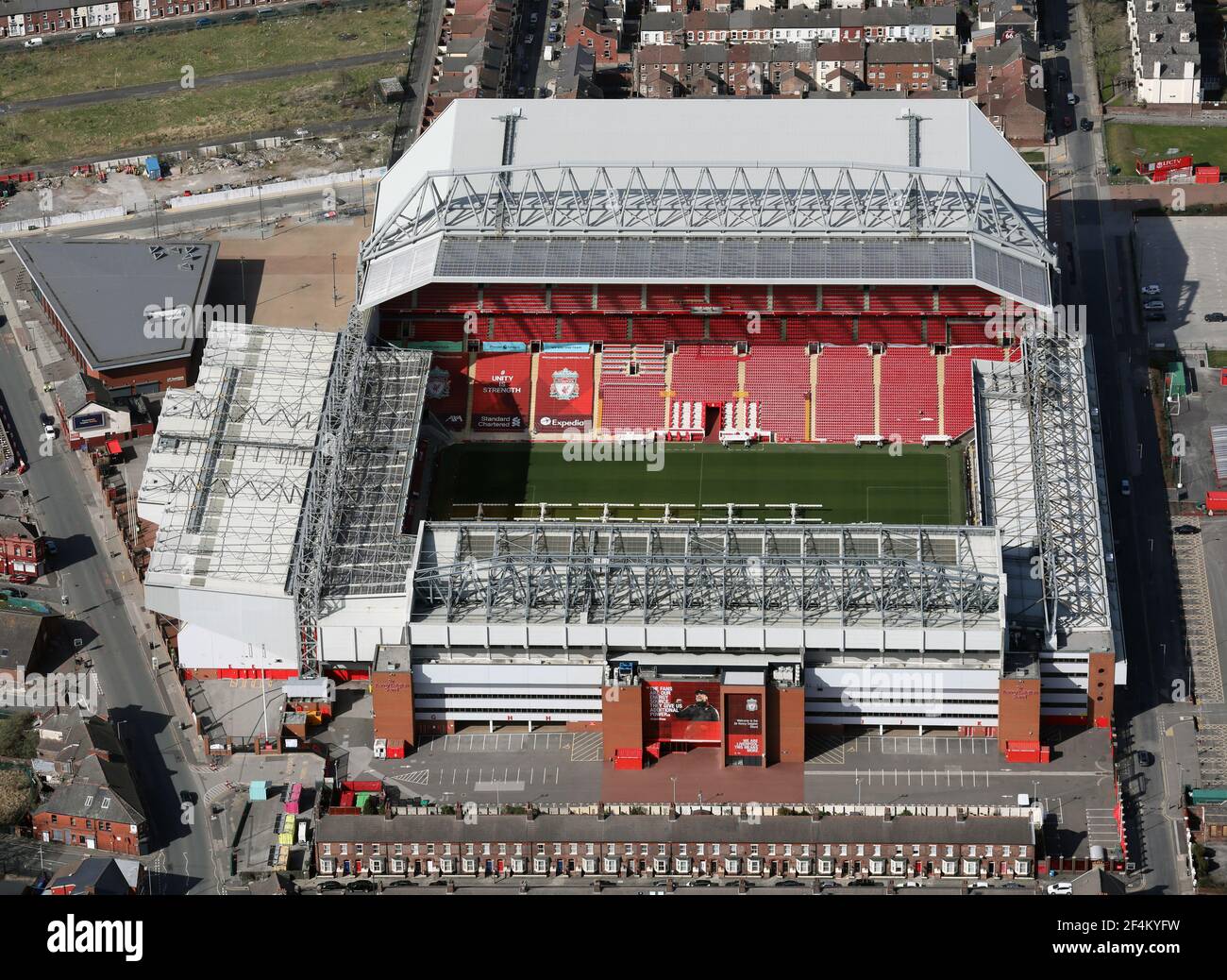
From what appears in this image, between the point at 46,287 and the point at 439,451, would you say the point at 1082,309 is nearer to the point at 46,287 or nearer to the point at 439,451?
the point at 439,451

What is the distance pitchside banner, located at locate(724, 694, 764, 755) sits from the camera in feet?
425

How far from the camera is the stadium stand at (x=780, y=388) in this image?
15862 centimetres

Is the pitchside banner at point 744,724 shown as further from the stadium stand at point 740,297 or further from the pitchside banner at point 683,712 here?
the stadium stand at point 740,297

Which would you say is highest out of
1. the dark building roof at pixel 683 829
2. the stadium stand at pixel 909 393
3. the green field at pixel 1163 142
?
the green field at pixel 1163 142

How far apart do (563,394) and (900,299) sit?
26.6m

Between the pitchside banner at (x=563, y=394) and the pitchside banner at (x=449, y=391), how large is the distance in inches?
224

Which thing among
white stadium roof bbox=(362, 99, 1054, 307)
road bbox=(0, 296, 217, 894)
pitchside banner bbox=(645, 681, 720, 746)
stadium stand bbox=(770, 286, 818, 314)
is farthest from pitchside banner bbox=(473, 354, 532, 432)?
pitchside banner bbox=(645, 681, 720, 746)

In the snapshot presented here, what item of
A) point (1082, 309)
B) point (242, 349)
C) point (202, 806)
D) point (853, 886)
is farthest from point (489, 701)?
point (1082, 309)

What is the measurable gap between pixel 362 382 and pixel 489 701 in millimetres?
29972

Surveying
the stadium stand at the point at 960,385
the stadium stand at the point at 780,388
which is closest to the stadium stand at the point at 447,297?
the stadium stand at the point at 780,388

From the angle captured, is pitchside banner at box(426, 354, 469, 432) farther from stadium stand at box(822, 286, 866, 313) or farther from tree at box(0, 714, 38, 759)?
tree at box(0, 714, 38, 759)

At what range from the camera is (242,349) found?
15400 cm

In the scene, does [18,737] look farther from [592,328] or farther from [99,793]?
[592,328]

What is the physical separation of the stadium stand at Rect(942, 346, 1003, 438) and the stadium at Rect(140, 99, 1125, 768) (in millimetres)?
224
